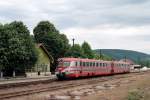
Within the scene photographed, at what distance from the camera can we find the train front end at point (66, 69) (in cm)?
4728

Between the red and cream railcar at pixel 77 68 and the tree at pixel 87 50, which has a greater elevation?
the tree at pixel 87 50

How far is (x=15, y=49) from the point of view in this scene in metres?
62.7

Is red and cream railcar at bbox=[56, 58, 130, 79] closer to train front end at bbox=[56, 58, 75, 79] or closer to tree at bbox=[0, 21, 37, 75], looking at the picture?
train front end at bbox=[56, 58, 75, 79]

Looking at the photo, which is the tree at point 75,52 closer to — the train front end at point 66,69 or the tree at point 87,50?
the tree at point 87,50

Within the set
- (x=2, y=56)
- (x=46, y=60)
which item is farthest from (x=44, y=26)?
(x=2, y=56)

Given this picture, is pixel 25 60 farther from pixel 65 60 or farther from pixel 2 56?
pixel 65 60

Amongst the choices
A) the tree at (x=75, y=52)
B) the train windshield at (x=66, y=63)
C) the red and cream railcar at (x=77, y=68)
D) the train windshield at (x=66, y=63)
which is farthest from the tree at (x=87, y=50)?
the train windshield at (x=66, y=63)

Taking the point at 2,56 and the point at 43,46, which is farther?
the point at 43,46

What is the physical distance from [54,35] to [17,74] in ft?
73.6

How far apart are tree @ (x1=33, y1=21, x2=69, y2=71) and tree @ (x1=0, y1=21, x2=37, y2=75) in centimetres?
1825

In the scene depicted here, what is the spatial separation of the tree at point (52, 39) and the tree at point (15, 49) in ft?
59.9

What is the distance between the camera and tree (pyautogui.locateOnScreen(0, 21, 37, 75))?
62031 millimetres

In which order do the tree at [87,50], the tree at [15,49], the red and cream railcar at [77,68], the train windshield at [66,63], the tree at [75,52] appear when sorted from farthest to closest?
the tree at [87,50] → the tree at [75,52] → the tree at [15,49] → the train windshield at [66,63] → the red and cream railcar at [77,68]

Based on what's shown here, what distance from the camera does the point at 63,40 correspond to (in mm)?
88625
